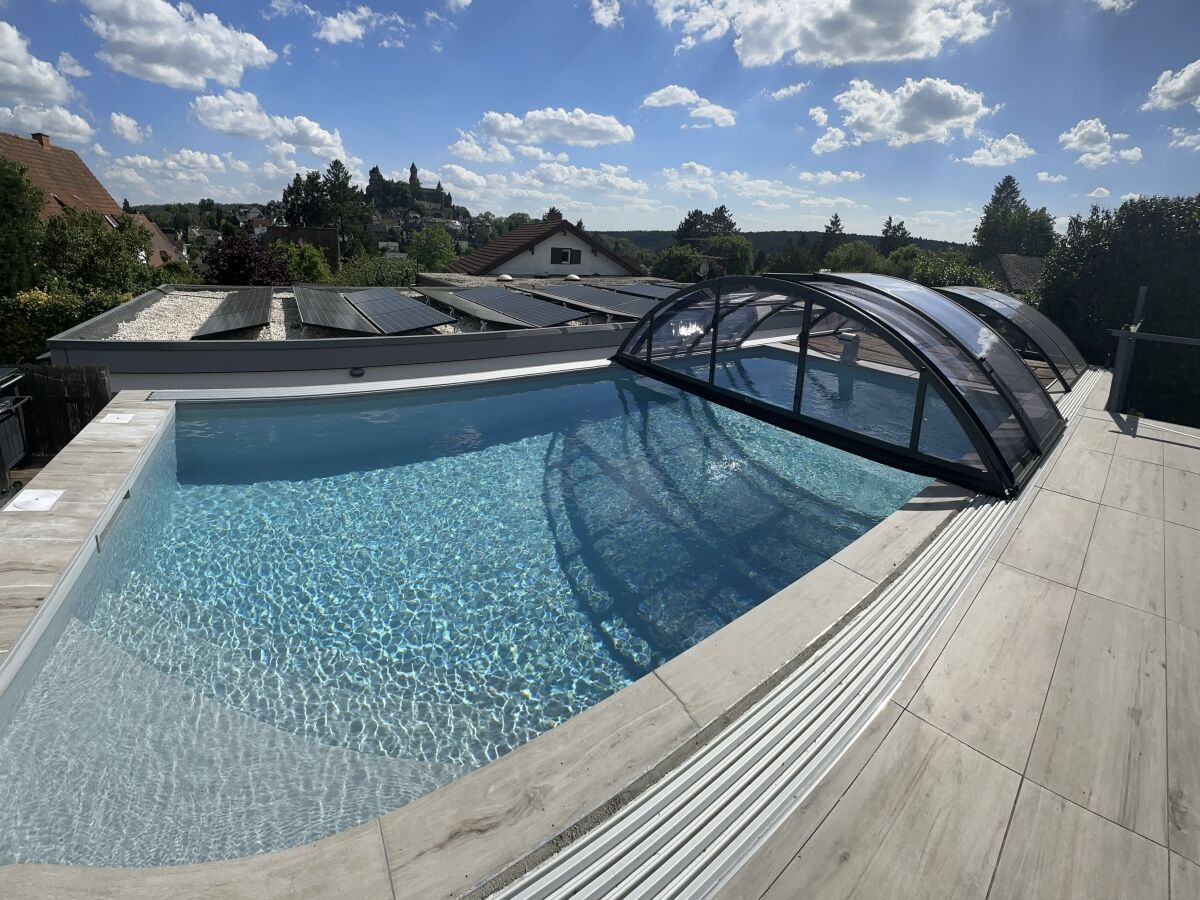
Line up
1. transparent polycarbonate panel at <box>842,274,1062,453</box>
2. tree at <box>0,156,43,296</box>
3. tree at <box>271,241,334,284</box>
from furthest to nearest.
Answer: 1. tree at <box>271,241,334,284</box>
2. tree at <box>0,156,43,296</box>
3. transparent polycarbonate panel at <box>842,274,1062,453</box>

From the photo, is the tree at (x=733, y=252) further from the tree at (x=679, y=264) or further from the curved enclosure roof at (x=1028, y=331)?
the curved enclosure roof at (x=1028, y=331)

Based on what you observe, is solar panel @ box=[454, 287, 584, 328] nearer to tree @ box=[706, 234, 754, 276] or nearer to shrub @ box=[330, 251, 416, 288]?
shrub @ box=[330, 251, 416, 288]

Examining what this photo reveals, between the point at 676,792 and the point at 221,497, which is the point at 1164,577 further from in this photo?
the point at 221,497

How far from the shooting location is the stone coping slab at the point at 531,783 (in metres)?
2.27

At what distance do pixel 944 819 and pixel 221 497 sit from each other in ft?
25.8

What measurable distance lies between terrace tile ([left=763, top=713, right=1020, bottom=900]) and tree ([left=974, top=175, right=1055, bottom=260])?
69.9m

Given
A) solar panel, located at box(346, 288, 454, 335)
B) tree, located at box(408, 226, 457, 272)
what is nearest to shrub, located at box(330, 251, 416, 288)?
solar panel, located at box(346, 288, 454, 335)

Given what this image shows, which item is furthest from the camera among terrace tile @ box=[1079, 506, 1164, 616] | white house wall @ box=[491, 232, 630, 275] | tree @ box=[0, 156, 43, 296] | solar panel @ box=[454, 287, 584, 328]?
white house wall @ box=[491, 232, 630, 275]

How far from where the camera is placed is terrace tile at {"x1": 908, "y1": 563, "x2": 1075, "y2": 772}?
304 centimetres

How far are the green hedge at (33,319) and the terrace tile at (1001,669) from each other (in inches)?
637

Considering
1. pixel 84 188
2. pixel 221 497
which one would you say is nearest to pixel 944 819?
pixel 221 497

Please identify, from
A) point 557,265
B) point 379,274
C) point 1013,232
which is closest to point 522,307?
point 379,274

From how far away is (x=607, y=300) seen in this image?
1625 centimetres

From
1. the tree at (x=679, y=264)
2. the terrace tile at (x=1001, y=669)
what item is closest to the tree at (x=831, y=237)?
the tree at (x=679, y=264)
